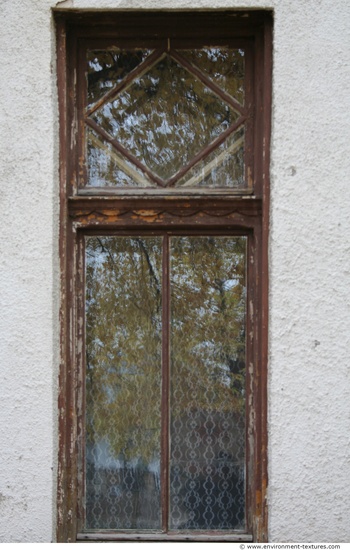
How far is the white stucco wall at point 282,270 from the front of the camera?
3.01 m

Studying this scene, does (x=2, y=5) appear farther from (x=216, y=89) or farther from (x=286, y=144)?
(x=286, y=144)

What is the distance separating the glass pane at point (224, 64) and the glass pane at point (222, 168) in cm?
22

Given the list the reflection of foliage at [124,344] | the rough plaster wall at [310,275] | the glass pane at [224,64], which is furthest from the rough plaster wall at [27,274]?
the rough plaster wall at [310,275]

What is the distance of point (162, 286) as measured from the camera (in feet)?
10.8

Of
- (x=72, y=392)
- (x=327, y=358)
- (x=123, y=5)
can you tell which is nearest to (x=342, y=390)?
(x=327, y=358)

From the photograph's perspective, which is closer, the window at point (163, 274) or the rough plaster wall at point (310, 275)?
the rough plaster wall at point (310, 275)

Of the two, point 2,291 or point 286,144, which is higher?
point 286,144

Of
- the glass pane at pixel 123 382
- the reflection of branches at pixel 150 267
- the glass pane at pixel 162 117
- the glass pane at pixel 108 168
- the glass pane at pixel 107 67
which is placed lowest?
the glass pane at pixel 123 382

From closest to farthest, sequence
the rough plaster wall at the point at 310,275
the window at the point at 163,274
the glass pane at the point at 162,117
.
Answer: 1. the rough plaster wall at the point at 310,275
2. the window at the point at 163,274
3. the glass pane at the point at 162,117

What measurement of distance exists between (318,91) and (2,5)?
5.00 feet

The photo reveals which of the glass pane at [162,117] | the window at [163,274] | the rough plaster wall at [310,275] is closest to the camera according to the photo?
the rough plaster wall at [310,275]

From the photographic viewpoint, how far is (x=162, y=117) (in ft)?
10.9

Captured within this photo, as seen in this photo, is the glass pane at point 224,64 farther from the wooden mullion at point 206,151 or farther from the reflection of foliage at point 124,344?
the reflection of foliage at point 124,344

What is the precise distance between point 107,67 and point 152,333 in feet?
4.43
